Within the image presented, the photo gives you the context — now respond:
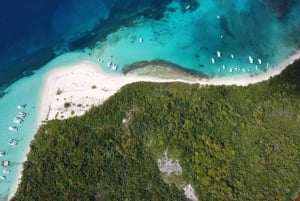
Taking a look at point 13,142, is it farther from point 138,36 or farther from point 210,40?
point 210,40

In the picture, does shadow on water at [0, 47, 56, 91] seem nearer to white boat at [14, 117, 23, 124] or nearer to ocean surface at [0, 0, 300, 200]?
ocean surface at [0, 0, 300, 200]

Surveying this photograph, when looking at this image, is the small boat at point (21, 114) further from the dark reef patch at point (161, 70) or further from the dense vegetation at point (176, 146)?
the dark reef patch at point (161, 70)

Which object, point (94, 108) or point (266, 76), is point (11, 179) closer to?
point (94, 108)

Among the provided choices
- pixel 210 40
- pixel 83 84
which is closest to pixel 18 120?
pixel 83 84

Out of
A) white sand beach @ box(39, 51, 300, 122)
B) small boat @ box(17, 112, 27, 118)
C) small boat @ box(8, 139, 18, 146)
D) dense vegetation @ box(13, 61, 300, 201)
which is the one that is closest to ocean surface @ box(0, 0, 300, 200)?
small boat @ box(17, 112, 27, 118)

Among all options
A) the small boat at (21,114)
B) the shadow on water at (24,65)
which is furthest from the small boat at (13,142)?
the shadow on water at (24,65)
